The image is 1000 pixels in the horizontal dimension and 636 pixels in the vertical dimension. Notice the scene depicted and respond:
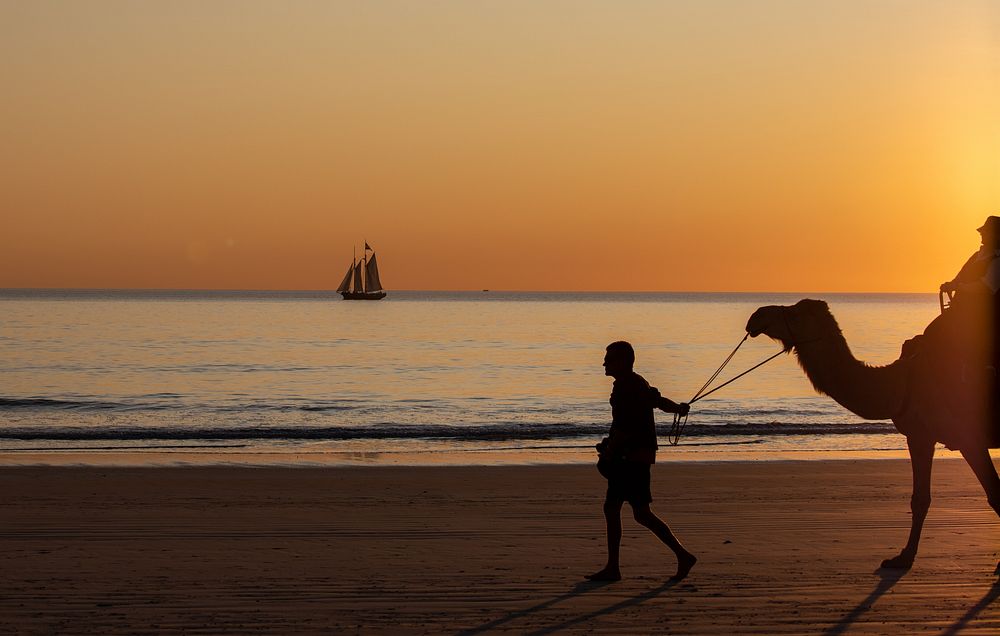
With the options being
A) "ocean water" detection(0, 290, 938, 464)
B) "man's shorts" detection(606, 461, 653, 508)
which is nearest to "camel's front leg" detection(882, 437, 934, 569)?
"man's shorts" detection(606, 461, 653, 508)

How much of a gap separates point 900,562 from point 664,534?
2.04 m

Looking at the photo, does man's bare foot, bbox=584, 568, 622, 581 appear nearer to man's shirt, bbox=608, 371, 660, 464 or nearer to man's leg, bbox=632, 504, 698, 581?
man's leg, bbox=632, 504, 698, 581

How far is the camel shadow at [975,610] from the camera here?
816cm

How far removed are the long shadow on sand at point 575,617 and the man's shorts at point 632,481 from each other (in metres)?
0.68

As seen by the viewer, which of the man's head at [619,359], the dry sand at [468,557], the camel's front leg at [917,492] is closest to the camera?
the dry sand at [468,557]

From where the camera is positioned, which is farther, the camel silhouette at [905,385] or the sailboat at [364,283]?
the sailboat at [364,283]

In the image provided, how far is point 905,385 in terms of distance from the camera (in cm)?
974

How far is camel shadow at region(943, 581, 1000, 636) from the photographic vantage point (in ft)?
26.8

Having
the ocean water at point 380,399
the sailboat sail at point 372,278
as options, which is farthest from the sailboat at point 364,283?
the ocean water at point 380,399

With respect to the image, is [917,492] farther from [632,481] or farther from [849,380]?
[632,481]

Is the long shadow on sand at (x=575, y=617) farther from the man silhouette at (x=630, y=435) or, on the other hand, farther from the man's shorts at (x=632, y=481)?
the man's shorts at (x=632, y=481)

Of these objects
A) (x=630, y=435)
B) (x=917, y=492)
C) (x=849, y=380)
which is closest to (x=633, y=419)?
(x=630, y=435)

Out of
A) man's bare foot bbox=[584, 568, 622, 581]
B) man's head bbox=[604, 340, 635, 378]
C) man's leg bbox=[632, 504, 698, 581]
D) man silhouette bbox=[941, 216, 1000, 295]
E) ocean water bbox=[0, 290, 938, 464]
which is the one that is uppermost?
man silhouette bbox=[941, 216, 1000, 295]

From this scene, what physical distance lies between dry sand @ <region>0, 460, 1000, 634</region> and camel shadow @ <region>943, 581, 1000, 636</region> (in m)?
0.02
